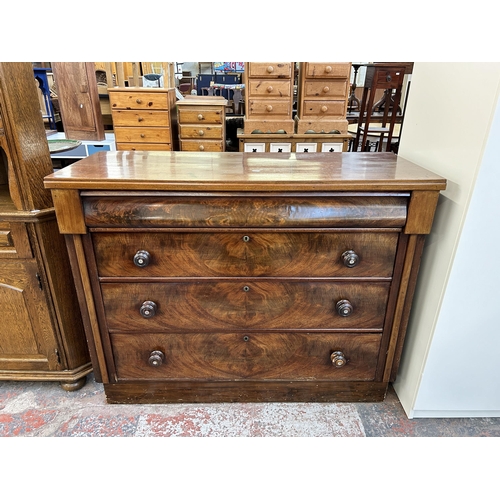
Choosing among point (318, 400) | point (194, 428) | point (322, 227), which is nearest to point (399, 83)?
point (322, 227)

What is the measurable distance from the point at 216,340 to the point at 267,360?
8.5 inches

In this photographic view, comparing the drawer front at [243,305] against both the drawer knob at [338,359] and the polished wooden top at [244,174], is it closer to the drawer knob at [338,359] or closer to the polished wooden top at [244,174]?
the drawer knob at [338,359]

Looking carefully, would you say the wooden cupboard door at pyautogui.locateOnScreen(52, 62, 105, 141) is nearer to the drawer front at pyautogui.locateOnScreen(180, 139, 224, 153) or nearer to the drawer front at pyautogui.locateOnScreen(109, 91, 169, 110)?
the drawer front at pyautogui.locateOnScreen(109, 91, 169, 110)

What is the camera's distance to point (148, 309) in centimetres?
127

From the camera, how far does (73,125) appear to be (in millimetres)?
3979

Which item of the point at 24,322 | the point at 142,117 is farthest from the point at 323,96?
the point at 24,322

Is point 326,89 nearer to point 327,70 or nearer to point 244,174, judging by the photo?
point 327,70

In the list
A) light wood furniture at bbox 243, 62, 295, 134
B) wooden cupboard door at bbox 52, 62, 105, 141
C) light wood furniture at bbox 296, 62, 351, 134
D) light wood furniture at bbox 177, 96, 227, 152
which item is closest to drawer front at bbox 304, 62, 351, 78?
light wood furniture at bbox 296, 62, 351, 134

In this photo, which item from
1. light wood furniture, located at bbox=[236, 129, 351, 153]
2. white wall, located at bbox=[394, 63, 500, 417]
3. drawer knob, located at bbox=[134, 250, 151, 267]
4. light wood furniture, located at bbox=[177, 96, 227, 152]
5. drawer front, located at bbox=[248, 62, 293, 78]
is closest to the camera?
white wall, located at bbox=[394, 63, 500, 417]

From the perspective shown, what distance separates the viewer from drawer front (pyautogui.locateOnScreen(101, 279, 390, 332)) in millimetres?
1276

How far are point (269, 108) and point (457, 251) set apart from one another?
2.56m

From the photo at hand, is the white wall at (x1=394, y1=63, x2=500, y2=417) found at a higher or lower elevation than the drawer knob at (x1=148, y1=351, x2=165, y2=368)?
higher

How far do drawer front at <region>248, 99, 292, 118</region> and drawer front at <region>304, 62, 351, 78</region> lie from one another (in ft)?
1.02

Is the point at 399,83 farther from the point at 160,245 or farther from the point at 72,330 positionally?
the point at 72,330
